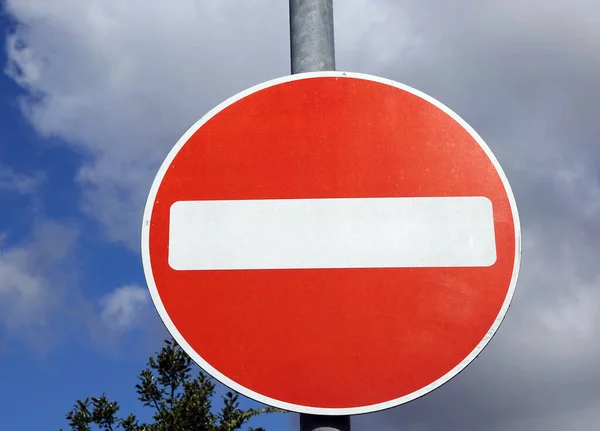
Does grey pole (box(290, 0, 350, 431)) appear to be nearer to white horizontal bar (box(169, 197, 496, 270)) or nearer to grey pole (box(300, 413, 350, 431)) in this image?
white horizontal bar (box(169, 197, 496, 270))

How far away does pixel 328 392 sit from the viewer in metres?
1.57

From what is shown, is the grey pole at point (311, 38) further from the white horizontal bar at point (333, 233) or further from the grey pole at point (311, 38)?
the white horizontal bar at point (333, 233)

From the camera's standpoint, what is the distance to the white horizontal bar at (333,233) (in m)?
1.67

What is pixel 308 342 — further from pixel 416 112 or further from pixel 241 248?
pixel 416 112

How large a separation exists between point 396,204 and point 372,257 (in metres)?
0.14

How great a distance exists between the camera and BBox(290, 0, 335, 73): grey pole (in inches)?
70.2

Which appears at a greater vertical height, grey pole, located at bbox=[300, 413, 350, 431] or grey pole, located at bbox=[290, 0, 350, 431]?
grey pole, located at bbox=[290, 0, 350, 431]

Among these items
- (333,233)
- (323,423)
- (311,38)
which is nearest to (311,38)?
(311,38)

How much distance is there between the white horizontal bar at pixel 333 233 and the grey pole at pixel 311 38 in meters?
0.32

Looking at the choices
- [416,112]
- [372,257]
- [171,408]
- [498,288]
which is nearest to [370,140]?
[416,112]

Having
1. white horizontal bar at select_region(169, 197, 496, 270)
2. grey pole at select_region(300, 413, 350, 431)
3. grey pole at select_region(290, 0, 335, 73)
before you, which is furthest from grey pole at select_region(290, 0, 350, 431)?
grey pole at select_region(300, 413, 350, 431)

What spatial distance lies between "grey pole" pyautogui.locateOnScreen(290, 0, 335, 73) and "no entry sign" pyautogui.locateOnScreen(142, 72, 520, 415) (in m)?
0.04

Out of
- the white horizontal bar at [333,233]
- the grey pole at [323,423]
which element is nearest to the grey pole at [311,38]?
the white horizontal bar at [333,233]

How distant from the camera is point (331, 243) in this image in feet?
5.54
